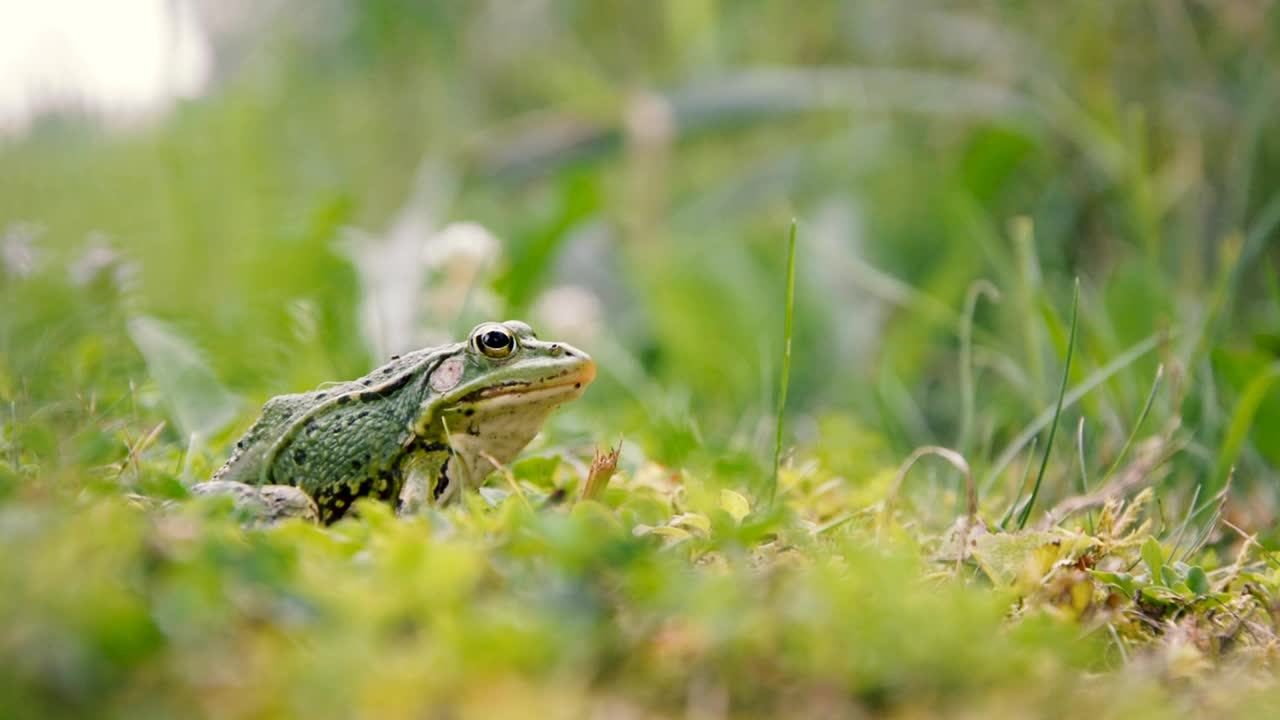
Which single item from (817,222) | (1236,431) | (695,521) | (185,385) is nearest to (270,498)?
(695,521)

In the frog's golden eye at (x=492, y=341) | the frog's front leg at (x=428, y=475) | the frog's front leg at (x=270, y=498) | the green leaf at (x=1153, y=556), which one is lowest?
the green leaf at (x=1153, y=556)

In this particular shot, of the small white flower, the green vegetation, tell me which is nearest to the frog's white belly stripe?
the green vegetation

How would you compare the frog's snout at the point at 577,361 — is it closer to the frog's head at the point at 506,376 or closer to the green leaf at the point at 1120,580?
the frog's head at the point at 506,376

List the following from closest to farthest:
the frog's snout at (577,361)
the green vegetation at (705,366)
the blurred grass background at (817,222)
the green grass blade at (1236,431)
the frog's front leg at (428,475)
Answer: the green vegetation at (705,366)
the frog's front leg at (428,475)
the frog's snout at (577,361)
the green grass blade at (1236,431)
the blurred grass background at (817,222)

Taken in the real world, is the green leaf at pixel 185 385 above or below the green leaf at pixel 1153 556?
above

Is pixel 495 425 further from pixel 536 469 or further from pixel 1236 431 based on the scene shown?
pixel 1236 431

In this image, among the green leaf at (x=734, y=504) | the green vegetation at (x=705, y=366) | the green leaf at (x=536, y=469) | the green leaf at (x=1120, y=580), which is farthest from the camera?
the green leaf at (x=536, y=469)

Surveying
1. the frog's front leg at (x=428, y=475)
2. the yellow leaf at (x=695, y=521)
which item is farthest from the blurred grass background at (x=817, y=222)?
the yellow leaf at (x=695, y=521)

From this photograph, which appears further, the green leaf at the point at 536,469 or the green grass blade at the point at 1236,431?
the green grass blade at the point at 1236,431

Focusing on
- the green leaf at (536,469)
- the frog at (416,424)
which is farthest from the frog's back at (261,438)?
the green leaf at (536,469)
